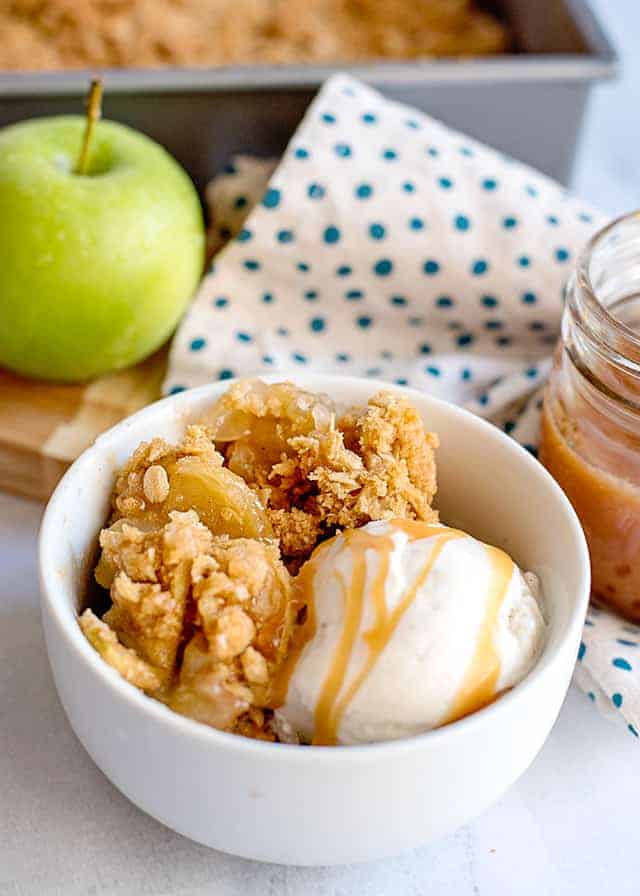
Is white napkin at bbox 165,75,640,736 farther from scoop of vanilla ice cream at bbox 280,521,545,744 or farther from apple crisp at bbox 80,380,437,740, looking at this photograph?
scoop of vanilla ice cream at bbox 280,521,545,744

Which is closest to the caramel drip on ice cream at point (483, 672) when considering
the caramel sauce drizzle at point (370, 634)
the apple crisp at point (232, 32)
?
the caramel sauce drizzle at point (370, 634)

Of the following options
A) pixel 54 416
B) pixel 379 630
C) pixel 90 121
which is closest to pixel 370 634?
pixel 379 630

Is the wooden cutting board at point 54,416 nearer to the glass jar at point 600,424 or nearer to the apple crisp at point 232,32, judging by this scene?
the glass jar at point 600,424

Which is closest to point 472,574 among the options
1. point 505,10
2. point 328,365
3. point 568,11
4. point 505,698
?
point 505,698

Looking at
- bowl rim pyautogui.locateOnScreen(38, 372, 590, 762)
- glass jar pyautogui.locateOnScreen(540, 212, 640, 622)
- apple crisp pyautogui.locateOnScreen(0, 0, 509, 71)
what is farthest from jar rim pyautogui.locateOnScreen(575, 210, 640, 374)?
apple crisp pyautogui.locateOnScreen(0, 0, 509, 71)

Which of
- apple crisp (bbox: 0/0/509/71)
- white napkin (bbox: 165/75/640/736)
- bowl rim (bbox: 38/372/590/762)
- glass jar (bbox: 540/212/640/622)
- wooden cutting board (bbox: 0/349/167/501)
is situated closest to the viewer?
bowl rim (bbox: 38/372/590/762)

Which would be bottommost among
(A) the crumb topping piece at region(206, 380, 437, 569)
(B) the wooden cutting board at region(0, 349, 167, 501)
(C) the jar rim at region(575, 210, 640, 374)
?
(B) the wooden cutting board at region(0, 349, 167, 501)

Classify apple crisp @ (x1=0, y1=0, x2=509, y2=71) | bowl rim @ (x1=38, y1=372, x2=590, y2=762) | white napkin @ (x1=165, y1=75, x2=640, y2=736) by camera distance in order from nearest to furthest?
bowl rim @ (x1=38, y1=372, x2=590, y2=762)
white napkin @ (x1=165, y1=75, x2=640, y2=736)
apple crisp @ (x1=0, y1=0, x2=509, y2=71)
